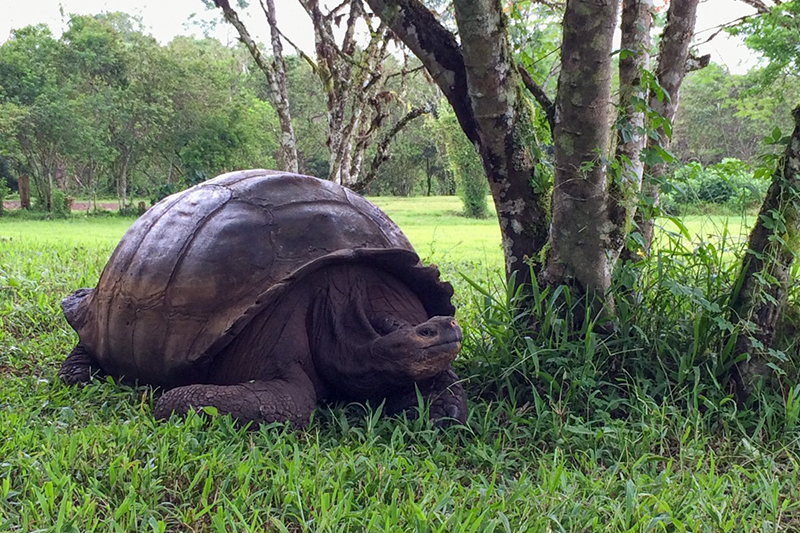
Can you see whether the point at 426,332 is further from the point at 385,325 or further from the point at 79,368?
the point at 79,368

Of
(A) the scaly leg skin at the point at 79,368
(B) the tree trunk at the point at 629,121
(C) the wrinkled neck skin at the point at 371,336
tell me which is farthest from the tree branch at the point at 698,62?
(A) the scaly leg skin at the point at 79,368

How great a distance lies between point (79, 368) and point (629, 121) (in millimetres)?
2692

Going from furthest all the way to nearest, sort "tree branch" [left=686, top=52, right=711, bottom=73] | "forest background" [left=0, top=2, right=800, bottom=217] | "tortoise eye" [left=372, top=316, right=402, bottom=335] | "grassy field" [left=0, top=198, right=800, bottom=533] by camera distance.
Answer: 1. "forest background" [left=0, top=2, right=800, bottom=217]
2. "tree branch" [left=686, top=52, right=711, bottom=73]
3. "tortoise eye" [left=372, top=316, right=402, bottom=335]
4. "grassy field" [left=0, top=198, right=800, bottom=533]

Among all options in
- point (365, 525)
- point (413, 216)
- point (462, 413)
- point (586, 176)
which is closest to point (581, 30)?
point (586, 176)

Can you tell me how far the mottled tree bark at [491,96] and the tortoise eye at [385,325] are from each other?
78cm

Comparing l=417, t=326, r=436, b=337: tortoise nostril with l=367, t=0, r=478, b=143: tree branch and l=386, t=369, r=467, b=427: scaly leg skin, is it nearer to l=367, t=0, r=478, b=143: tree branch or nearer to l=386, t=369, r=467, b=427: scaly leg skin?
l=386, t=369, r=467, b=427: scaly leg skin

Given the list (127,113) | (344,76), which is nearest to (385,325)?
(344,76)

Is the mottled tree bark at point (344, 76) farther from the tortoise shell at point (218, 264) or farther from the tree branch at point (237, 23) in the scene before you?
the tortoise shell at point (218, 264)

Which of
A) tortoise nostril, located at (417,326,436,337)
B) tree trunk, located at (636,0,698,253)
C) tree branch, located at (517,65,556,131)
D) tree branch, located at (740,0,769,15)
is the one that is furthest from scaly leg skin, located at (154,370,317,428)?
tree branch, located at (740,0,769,15)

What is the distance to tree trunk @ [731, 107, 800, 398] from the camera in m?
2.42

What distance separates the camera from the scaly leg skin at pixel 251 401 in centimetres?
228

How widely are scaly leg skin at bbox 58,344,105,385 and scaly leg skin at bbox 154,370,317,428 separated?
29.3 inches

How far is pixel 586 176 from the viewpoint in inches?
102

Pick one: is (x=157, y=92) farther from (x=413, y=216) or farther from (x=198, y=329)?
(x=198, y=329)
